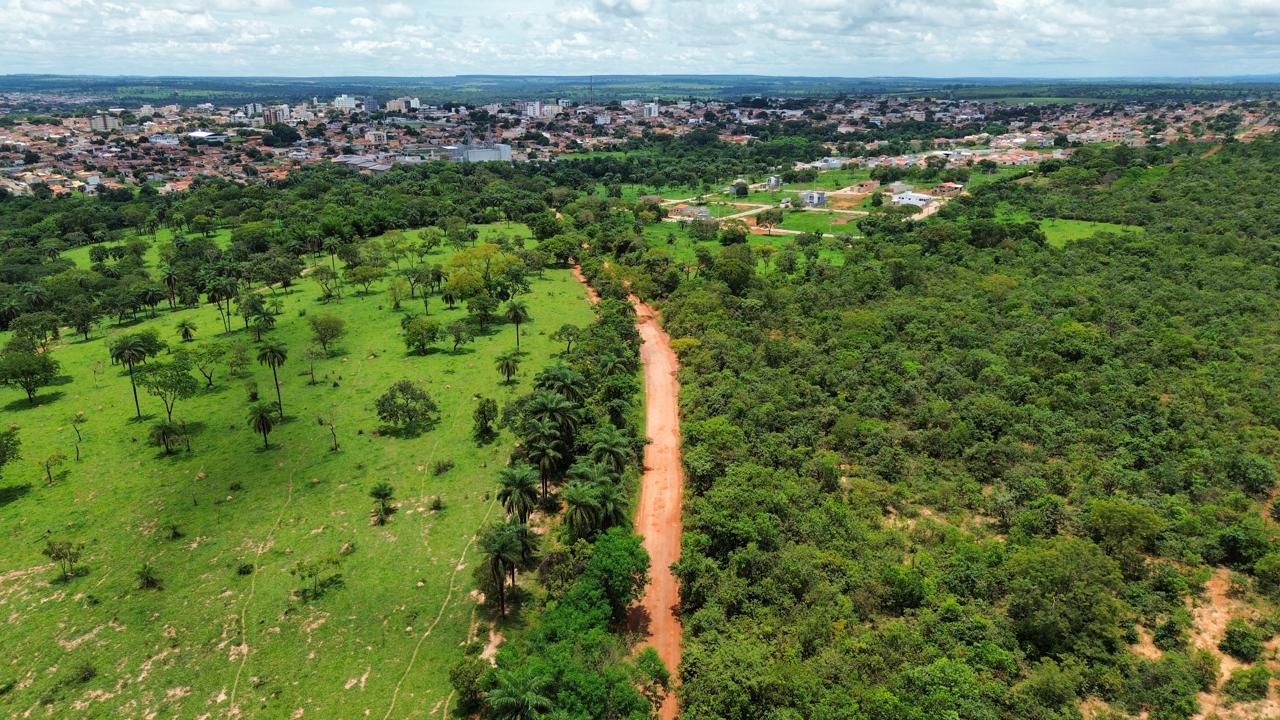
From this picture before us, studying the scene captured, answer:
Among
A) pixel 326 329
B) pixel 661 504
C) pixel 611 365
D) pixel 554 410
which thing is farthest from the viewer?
pixel 326 329

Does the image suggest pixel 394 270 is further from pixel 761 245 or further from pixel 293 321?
pixel 761 245

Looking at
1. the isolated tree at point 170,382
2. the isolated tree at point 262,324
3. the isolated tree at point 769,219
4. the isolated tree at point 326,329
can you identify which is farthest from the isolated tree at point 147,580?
the isolated tree at point 769,219

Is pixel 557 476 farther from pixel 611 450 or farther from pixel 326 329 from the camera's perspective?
pixel 326 329

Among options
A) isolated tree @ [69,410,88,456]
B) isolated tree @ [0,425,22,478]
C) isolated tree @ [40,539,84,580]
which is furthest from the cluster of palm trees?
isolated tree @ [69,410,88,456]

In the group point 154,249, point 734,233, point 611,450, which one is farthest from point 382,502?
point 154,249

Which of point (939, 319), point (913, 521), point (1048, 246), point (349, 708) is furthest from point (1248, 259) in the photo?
point (349, 708)

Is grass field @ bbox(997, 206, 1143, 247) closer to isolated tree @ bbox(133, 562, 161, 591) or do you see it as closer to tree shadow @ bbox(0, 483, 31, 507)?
isolated tree @ bbox(133, 562, 161, 591)
